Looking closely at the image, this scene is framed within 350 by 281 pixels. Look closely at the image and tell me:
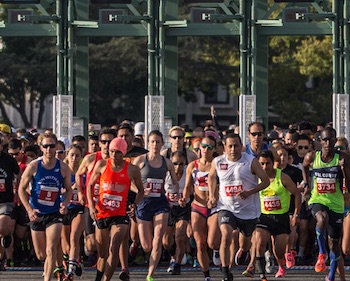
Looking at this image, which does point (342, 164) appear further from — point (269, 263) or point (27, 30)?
point (27, 30)

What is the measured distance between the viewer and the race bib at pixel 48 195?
52.6 ft

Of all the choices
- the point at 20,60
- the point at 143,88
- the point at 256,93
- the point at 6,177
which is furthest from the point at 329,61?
the point at 6,177

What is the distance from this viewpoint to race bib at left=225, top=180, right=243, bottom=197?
52.6 feet

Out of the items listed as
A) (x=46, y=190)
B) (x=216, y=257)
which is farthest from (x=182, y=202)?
(x=46, y=190)

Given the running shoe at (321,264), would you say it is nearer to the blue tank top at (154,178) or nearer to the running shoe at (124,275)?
the blue tank top at (154,178)

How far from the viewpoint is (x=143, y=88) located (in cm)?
5778

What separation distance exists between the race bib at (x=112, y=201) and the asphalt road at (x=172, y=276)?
1.95 meters

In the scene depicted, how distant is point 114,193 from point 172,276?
2.58 metres

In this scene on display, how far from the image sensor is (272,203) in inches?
694

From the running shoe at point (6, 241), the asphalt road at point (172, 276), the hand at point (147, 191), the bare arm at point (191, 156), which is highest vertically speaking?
the bare arm at point (191, 156)

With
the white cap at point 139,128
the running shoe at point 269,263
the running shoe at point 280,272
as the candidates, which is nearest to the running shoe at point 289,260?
the running shoe at point 269,263

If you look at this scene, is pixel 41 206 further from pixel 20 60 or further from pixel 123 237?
pixel 20 60

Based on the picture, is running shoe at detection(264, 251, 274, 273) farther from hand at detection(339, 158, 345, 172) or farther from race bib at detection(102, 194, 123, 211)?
race bib at detection(102, 194, 123, 211)

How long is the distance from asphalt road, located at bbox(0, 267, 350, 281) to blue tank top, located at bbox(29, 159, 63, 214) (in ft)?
5.68
